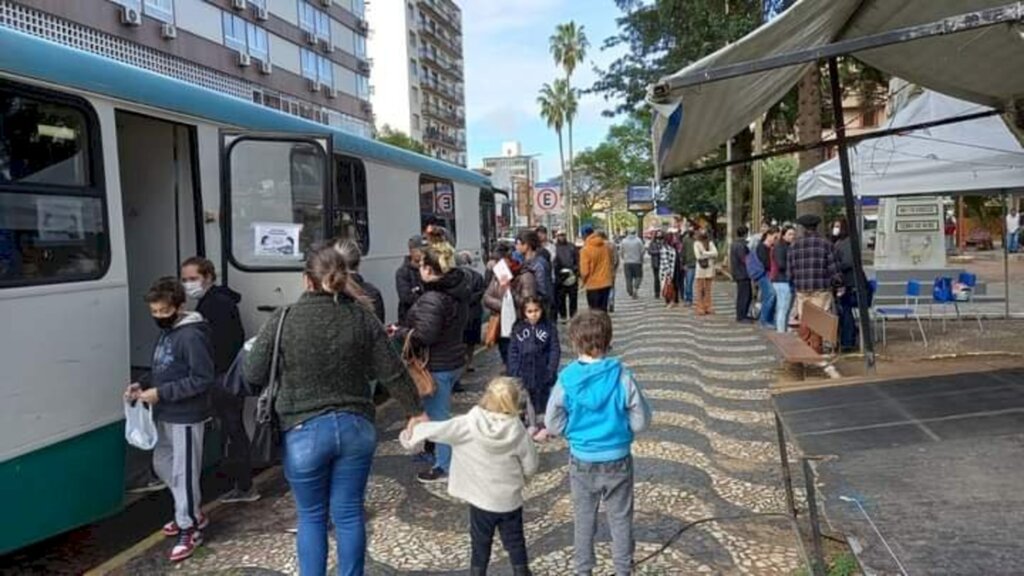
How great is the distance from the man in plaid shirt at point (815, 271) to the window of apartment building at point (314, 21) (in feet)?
147

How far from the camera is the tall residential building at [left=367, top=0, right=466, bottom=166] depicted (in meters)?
81.6

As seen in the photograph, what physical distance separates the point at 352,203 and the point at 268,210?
2.03m

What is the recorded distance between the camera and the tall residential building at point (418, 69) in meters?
81.6

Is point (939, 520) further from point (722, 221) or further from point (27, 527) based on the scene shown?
point (722, 221)

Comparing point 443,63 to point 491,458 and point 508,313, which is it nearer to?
point 508,313

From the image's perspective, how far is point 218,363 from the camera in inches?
194

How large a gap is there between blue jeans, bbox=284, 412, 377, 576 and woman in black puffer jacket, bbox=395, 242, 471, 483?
5.77 ft

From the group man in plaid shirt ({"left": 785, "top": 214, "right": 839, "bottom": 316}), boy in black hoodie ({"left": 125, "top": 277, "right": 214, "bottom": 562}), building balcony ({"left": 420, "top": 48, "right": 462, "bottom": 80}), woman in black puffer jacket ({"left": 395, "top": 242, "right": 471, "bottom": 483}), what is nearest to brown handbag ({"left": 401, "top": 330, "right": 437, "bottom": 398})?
woman in black puffer jacket ({"left": 395, "top": 242, "right": 471, "bottom": 483})

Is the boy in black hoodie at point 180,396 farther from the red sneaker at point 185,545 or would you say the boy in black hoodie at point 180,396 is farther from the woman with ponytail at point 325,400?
the woman with ponytail at point 325,400

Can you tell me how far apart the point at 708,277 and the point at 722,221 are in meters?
22.6

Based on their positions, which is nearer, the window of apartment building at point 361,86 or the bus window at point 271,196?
the bus window at point 271,196

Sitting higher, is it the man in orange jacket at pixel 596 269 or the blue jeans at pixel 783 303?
the man in orange jacket at pixel 596 269

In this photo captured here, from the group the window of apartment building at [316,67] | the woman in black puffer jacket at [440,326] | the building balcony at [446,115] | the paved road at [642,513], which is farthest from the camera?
the building balcony at [446,115]

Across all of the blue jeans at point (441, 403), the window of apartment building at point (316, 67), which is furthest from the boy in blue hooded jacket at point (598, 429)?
the window of apartment building at point (316, 67)
